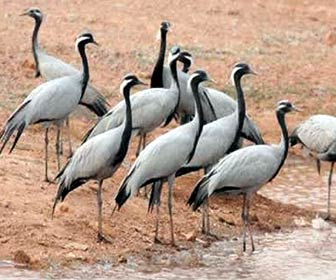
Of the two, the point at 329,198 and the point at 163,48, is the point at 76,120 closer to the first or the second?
the point at 163,48

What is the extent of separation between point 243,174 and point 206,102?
2200mm

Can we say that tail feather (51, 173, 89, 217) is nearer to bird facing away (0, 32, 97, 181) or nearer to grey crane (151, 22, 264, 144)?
bird facing away (0, 32, 97, 181)

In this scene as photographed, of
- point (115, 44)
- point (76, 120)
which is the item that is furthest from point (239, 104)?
point (115, 44)

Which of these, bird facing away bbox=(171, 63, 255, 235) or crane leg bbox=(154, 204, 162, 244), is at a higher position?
bird facing away bbox=(171, 63, 255, 235)

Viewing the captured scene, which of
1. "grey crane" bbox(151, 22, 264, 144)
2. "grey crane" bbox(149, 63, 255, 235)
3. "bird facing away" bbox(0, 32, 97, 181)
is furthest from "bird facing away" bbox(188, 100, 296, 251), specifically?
"bird facing away" bbox(0, 32, 97, 181)

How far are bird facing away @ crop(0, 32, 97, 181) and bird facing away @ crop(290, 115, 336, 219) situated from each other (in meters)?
2.54

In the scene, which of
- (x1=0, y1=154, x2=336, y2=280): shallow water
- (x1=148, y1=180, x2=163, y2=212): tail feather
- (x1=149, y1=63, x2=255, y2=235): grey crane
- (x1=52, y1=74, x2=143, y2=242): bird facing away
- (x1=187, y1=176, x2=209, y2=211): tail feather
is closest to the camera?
(x1=0, y1=154, x2=336, y2=280): shallow water

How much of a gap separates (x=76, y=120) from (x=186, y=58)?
3.75 meters

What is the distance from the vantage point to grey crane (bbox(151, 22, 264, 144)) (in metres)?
14.6

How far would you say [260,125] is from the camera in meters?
18.9

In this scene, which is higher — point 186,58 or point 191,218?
point 186,58

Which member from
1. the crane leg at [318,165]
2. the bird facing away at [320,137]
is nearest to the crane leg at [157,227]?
the bird facing away at [320,137]

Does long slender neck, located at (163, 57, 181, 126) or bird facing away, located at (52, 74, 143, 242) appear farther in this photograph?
long slender neck, located at (163, 57, 181, 126)

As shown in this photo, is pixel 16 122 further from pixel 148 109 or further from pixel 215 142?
pixel 215 142
